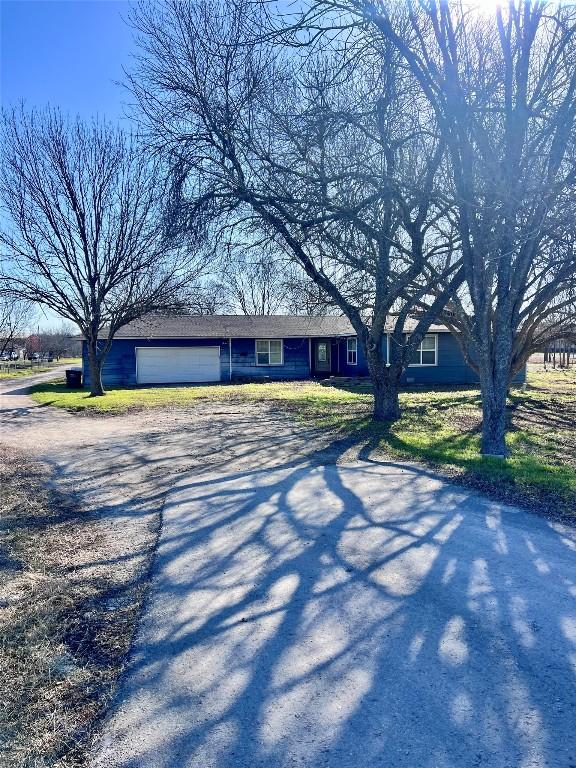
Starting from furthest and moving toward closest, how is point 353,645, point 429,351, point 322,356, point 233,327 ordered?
1. point 322,356
2. point 233,327
3. point 429,351
4. point 353,645

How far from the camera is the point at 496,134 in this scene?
7.63m

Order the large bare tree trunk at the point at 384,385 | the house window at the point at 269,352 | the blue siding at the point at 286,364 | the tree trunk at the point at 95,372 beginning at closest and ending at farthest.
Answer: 1. the large bare tree trunk at the point at 384,385
2. the tree trunk at the point at 95,372
3. the blue siding at the point at 286,364
4. the house window at the point at 269,352

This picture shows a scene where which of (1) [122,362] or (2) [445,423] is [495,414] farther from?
(1) [122,362]

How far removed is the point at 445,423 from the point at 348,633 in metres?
9.13

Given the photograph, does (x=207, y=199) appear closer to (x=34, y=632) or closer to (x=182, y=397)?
(x=34, y=632)

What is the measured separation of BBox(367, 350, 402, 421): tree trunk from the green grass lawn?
297 mm

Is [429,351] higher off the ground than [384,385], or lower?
higher

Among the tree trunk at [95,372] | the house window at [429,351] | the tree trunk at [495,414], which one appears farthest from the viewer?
the house window at [429,351]

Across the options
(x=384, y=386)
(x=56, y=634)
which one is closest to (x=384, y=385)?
(x=384, y=386)

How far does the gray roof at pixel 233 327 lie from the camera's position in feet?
81.3

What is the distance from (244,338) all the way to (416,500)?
2040cm

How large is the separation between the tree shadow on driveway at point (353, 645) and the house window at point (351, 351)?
2066cm

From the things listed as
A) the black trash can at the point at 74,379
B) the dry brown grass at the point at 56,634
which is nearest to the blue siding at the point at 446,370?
the black trash can at the point at 74,379

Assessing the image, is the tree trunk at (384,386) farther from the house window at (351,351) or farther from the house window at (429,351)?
the house window at (351,351)
